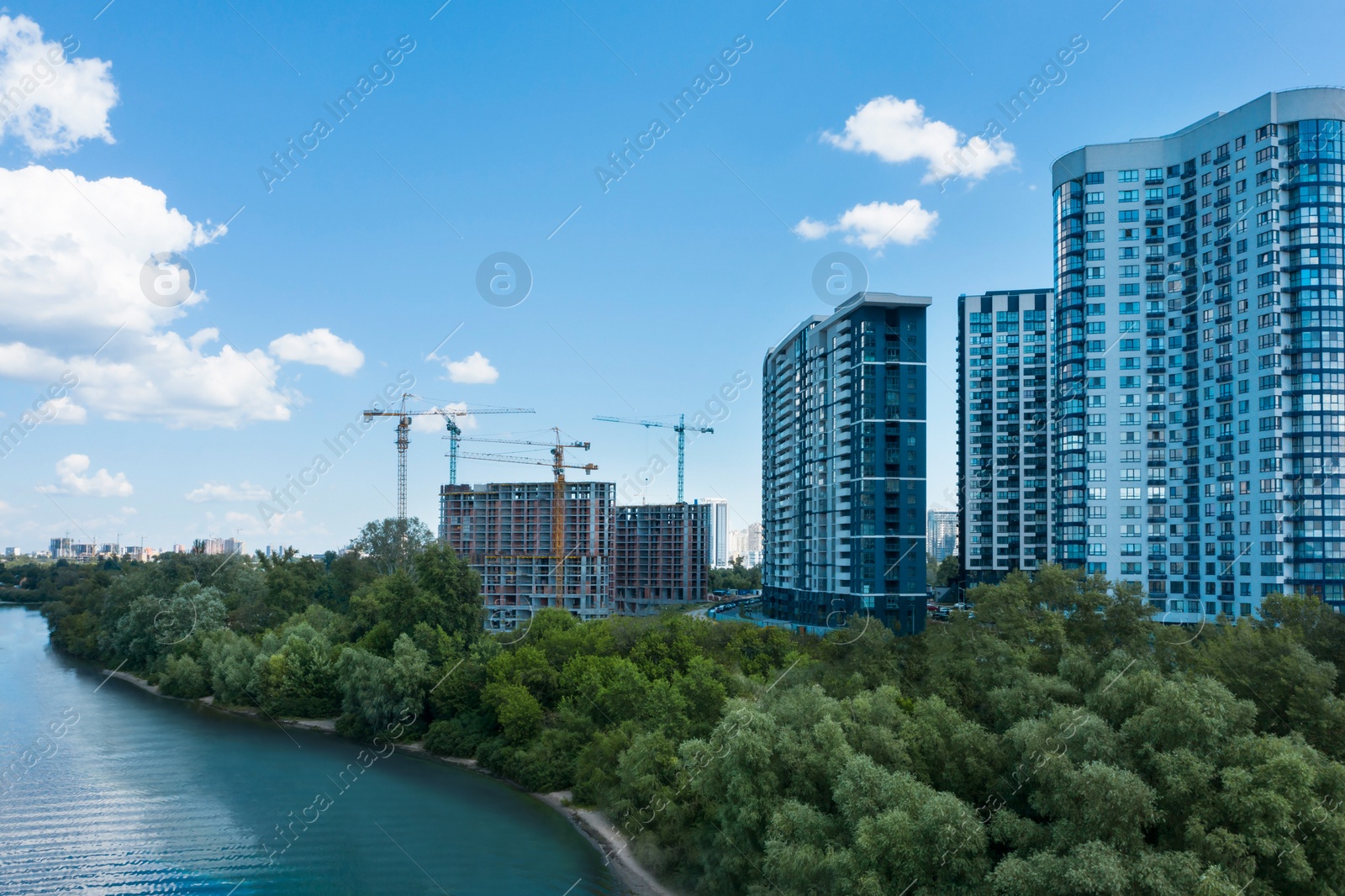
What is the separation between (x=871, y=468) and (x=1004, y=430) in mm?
17010

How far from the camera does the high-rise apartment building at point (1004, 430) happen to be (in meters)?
43.5

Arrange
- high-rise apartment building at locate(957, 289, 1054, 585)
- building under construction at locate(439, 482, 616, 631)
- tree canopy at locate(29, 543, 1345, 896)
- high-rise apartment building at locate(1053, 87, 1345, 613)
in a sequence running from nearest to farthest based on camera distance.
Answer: tree canopy at locate(29, 543, 1345, 896) → high-rise apartment building at locate(1053, 87, 1345, 613) → high-rise apartment building at locate(957, 289, 1054, 585) → building under construction at locate(439, 482, 616, 631)

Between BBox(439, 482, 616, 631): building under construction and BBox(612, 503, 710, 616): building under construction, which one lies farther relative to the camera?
BBox(612, 503, 710, 616): building under construction

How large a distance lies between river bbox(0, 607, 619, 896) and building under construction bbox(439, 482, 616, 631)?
20.5 metres

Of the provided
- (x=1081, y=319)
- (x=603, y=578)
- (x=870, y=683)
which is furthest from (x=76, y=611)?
(x=1081, y=319)

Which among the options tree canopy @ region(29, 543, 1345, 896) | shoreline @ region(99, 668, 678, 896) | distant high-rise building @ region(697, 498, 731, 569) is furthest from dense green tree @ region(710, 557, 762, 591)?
shoreline @ region(99, 668, 678, 896)

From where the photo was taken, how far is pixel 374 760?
77.8ft

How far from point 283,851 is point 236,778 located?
19.2 ft

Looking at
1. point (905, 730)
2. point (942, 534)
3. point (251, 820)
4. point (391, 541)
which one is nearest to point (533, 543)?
point (391, 541)

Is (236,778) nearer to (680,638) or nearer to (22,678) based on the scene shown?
(680,638)

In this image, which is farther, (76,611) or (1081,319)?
(76,611)

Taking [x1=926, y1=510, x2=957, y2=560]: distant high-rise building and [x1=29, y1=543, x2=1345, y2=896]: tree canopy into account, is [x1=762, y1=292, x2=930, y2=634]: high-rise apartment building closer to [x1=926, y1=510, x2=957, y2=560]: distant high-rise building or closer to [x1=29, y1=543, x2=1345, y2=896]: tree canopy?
[x1=29, y1=543, x2=1345, y2=896]: tree canopy

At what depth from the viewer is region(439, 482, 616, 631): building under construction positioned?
155 ft

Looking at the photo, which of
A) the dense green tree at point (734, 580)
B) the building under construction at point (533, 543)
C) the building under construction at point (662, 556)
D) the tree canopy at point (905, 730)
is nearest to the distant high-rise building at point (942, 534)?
the dense green tree at point (734, 580)
